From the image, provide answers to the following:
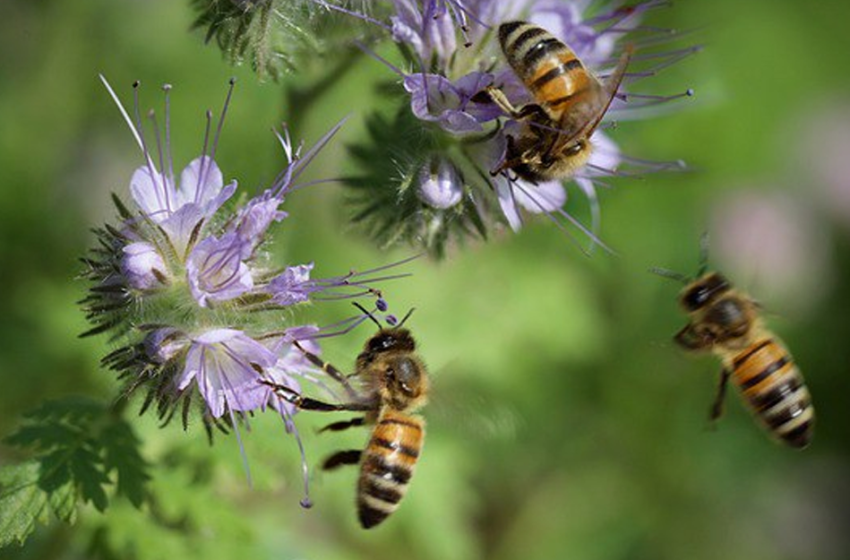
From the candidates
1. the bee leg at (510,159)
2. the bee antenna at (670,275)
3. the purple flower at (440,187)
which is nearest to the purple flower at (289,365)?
the purple flower at (440,187)

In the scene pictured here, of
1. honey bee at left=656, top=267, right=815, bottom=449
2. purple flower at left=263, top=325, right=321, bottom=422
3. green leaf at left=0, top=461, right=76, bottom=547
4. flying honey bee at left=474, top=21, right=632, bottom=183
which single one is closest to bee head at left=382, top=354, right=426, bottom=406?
purple flower at left=263, top=325, right=321, bottom=422

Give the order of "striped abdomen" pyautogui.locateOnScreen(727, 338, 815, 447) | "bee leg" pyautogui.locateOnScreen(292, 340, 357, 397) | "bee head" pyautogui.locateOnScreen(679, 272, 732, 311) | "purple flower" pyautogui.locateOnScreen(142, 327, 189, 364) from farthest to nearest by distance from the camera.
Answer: "bee head" pyautogui.locateOnScreen(679, 272, 732, 311) → "striped abdomen" pyautogui.locateOnScreen(727, 338, 815, 447) → "bee leg" pyautogui.locateOnScreen(292, 340, 357, 397) → "purple flower" pyautogui.locateOnScreen(142, 327, 189, 364)

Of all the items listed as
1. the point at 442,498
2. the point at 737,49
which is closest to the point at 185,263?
the point at 442,498

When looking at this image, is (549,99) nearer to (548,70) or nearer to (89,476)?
(548,70)

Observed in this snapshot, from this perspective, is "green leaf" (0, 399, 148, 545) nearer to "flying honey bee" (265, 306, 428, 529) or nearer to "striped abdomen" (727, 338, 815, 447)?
"flying honey bee" (265, 306, 428, 529)

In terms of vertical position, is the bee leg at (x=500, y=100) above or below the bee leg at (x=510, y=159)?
above

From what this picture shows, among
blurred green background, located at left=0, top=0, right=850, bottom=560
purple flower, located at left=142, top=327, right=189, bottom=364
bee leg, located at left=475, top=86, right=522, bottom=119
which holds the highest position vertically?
bee leg, located at left=475, top=86, right=522, bottom=119

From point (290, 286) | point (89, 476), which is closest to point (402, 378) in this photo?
point (290, 286)

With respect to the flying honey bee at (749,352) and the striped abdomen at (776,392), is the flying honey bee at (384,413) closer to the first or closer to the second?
the flying honey bee at (749,352)
